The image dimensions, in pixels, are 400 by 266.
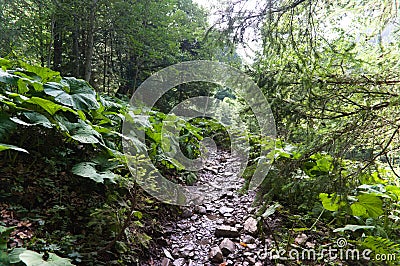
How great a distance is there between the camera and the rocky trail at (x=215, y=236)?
2.42 meters

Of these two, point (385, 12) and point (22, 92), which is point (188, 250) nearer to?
point (22, 92)

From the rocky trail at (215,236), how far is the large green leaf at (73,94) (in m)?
1.62

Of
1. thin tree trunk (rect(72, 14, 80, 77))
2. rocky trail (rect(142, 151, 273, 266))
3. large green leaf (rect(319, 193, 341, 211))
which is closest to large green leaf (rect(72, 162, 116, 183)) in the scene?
rocky trail (rect(142, 151, 273, 266))

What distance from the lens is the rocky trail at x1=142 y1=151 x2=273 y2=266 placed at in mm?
2422

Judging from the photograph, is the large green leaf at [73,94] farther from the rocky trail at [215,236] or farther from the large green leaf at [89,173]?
the rocky trail at [215,236]

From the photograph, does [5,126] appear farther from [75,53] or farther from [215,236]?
[75,53]

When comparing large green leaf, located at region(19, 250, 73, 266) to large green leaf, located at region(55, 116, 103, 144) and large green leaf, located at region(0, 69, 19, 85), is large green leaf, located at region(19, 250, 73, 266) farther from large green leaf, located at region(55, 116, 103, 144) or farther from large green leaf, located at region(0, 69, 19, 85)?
large green leaf, located at region(0, 69, 19, 85)

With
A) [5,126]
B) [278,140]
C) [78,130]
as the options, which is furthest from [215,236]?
[5,126]

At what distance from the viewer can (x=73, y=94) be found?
9.41 ft

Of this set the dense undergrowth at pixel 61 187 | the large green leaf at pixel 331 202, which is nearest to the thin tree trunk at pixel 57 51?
the dense undergrowth at pixel 61 187

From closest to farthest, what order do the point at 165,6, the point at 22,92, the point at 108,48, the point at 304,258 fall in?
1. the point at 304,258
2. the point at 22,92
3. the point at 165,6
4. the point at 108,48

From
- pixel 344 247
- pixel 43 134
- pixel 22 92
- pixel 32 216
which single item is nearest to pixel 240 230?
pixel 344 247

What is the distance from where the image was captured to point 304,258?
2148 millimetres

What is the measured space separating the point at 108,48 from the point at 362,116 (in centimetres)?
864
